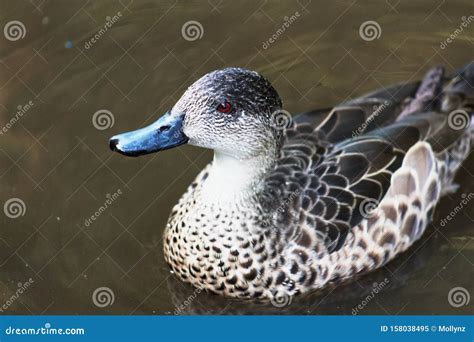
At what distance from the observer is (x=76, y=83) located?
807cm

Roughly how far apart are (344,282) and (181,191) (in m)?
1.53

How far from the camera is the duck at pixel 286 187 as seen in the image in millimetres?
5691

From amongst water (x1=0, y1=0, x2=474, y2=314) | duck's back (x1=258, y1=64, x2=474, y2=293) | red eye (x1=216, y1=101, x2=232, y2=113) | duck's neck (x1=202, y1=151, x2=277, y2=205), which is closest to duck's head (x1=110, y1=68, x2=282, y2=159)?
red eye (x1=216, y1=101, x2=232, y2=113)

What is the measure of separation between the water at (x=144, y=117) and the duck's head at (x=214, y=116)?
1292 mm

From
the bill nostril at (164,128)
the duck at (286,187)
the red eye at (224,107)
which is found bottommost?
the duck at (286,187)

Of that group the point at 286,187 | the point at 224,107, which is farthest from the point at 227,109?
the point at 286,187

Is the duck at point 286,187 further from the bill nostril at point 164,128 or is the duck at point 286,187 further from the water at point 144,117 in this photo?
the water at point 144,117

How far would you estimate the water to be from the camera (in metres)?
6.59

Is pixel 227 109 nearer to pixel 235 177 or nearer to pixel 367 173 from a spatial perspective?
pixel 235 177

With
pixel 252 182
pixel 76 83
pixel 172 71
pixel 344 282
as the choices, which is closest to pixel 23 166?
pixel 76 83

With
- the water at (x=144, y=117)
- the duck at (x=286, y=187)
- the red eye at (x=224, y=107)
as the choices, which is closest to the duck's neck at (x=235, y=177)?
the duck at (x=286, y=187)

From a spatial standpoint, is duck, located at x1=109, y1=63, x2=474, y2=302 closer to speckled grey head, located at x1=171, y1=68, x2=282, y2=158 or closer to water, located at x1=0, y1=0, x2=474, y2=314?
speckled grey head, located at x1=171, y1=68, x2=282, y2=158

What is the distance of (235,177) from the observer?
5.99 m

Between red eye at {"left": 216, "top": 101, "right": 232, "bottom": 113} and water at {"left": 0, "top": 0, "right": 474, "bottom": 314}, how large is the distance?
144 cm
